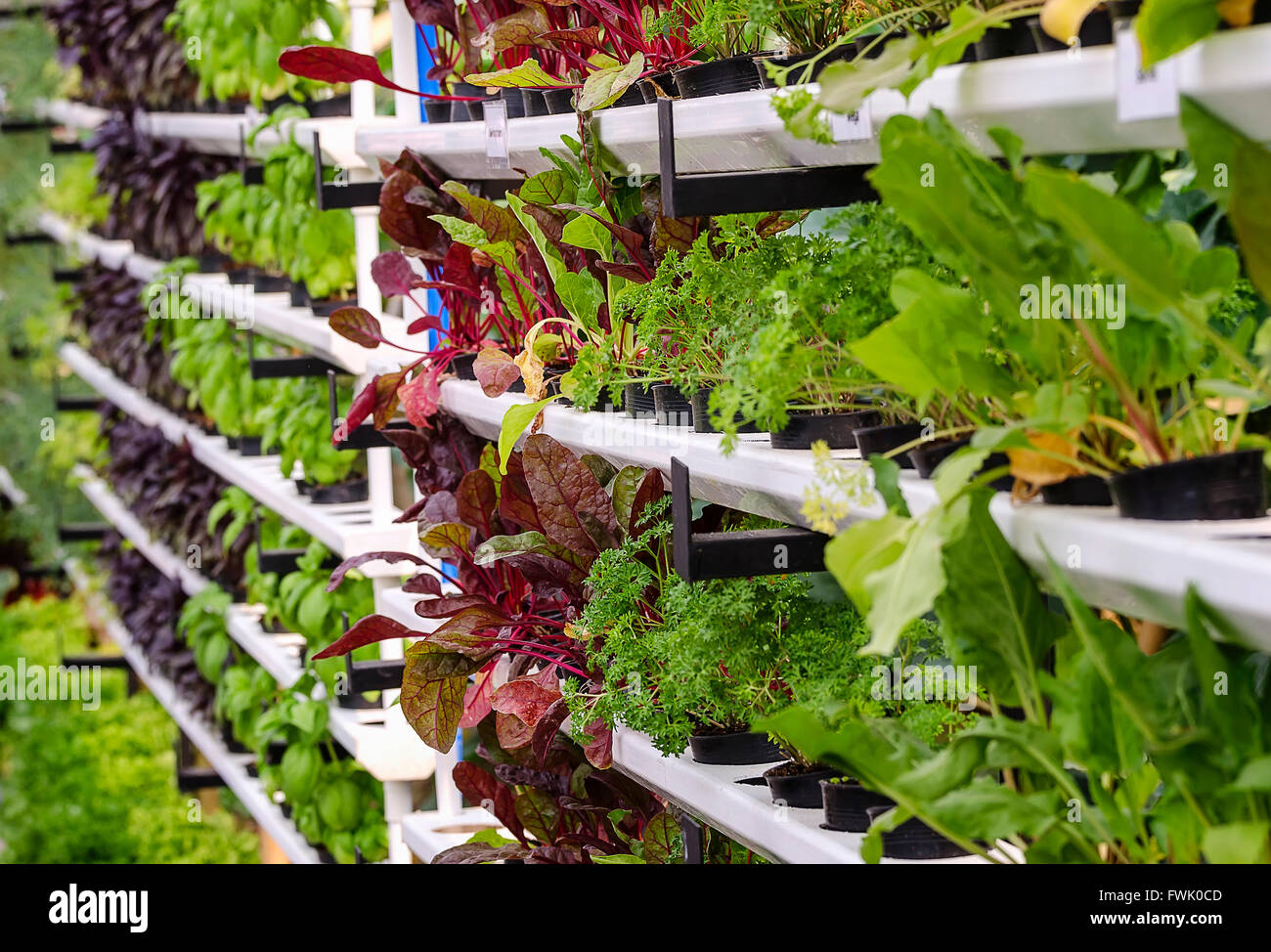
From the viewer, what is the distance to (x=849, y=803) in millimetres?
1349

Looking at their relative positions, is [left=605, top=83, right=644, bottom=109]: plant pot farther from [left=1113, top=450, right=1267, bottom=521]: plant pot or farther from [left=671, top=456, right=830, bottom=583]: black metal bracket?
[left=1113, top=450, right=1267, bottom=521]: plant pot

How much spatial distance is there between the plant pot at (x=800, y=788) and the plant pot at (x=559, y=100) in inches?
36.0

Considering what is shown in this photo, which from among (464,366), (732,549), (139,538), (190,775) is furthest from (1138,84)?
(139,538)

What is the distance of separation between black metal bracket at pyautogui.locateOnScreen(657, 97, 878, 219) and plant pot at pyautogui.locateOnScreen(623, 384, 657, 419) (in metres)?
0.37

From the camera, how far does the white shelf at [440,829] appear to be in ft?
8.19

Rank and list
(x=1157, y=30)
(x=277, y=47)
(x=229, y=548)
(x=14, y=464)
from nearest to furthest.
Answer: (x=1157, y=30), (x=277, y=47), (x=229, y=548), (x=14, y=464)

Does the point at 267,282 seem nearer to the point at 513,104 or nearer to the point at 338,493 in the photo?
the point at 338,493

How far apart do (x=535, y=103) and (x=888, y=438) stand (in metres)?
0.93

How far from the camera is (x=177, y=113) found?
14.2 feet

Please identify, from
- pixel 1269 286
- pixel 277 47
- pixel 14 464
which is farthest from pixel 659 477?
pixel 14 464

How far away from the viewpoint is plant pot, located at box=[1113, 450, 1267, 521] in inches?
37.9

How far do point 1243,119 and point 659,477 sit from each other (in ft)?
2.86

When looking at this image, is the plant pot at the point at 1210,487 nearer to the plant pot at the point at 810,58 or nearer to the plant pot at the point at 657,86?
the plant pot at the point at 810,58
